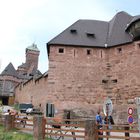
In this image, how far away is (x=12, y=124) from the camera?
1380 centimetres

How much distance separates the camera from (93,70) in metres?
22.8

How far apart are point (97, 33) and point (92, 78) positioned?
4.73 metres

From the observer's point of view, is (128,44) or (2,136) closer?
(2,136)

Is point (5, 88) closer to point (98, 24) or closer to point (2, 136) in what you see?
point (98, 24)

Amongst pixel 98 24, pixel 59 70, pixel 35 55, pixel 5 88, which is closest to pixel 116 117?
pixel 59 70

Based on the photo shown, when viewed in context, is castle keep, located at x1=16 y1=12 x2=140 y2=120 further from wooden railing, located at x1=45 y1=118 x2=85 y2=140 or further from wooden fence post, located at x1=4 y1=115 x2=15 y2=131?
wooden railing, located at x1=45 y1=118 x2=85 y2=140

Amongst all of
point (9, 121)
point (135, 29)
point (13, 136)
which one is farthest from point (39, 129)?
point (135, 29)

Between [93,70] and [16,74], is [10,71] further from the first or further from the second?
[93,70]

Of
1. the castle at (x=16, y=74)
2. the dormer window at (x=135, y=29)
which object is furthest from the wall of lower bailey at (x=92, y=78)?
the castle at (x=16, y=74)

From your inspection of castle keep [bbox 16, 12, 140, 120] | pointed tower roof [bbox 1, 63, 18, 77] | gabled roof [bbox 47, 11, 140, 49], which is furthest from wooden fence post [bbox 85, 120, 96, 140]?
pointed tower roof [bbox 1, 63, 18, 77]

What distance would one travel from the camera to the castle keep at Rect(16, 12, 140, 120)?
21375 mm

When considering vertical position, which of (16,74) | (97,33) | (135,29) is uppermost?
(16,74)

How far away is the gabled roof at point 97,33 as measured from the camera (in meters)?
23.1

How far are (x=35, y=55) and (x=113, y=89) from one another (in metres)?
48.2
